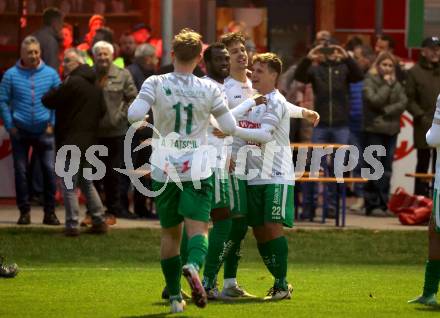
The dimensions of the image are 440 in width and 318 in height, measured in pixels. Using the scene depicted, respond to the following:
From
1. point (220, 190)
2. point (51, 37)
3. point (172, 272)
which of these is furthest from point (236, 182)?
point (51, 37)

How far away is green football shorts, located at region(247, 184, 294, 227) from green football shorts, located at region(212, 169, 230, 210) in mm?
327

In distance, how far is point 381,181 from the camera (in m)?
20.6

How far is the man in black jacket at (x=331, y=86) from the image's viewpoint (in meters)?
19.8

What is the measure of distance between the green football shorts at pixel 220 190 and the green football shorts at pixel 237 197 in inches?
4.8

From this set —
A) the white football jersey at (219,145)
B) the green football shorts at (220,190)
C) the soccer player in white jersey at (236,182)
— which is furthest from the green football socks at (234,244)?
the white football jersey at (219,145)

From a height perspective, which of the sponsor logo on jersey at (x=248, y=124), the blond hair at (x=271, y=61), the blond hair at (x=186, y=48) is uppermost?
the blond hair at (x=186, y=48)

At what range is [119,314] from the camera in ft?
36.0

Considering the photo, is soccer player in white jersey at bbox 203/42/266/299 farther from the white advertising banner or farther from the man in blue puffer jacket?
the white advertising banner

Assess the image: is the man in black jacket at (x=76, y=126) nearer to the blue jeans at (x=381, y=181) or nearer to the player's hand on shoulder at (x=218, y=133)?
the blue jeans at (x=381, y=181)

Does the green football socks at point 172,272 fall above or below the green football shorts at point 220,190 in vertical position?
below

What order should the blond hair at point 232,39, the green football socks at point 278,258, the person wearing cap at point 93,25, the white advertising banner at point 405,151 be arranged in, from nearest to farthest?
the green football socks at point 278,258, the blond hair at point 232,39, the white advertising banner at point 405,151, the person wearing cap at point 93,25

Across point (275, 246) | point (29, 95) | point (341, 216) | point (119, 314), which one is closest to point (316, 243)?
point (341, 216)

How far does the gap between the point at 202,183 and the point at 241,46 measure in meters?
1.75

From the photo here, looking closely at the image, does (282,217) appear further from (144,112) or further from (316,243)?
(316,243)
